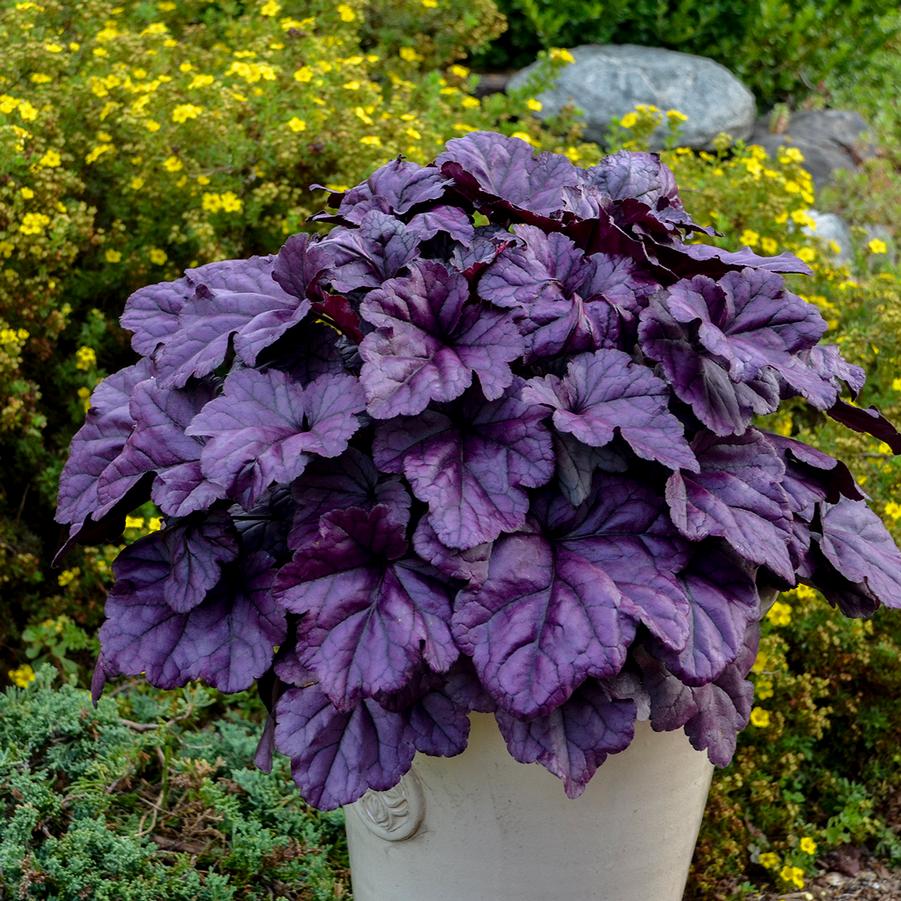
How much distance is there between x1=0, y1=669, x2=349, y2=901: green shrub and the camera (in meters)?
2.36

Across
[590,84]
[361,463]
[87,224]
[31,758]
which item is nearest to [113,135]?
[87,224]

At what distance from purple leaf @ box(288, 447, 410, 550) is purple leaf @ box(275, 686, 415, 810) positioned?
0.81ft

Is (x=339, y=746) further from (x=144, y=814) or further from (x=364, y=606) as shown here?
(x=144, y=814)

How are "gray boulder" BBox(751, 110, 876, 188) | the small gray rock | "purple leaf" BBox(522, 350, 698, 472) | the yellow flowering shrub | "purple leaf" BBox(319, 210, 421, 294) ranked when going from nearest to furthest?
1. "purple leaf" BBox(522, 350, 698, 472)
2. "purple leaf" BBox(319, 210, 421, 294)
3. the yellow flowering shrub
4. the small gray rock
5. "gray boulder" BBox(751, 110, 876, 188)

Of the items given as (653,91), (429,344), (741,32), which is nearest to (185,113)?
(429,344)

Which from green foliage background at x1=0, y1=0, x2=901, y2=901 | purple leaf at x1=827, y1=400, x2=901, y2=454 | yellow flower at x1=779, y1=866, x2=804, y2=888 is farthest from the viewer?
yellow flower at x1=779, y1=866, x2=804, y2=888

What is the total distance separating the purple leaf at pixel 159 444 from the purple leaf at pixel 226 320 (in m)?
0.04

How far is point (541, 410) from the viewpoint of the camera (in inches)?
64.3

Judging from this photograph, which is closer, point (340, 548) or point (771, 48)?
point (340, 548)

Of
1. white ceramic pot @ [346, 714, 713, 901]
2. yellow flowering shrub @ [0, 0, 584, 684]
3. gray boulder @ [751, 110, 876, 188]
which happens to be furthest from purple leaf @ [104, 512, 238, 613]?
gray boulder @ [751, 110, 876, 188]

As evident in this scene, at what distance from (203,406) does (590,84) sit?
5016mm

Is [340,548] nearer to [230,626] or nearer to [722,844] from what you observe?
[230,626]

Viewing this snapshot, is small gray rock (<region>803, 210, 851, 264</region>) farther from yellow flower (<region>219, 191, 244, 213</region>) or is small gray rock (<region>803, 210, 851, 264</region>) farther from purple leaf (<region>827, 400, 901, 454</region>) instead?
purple leaf (<region>827, 400, 901, 454</region>)

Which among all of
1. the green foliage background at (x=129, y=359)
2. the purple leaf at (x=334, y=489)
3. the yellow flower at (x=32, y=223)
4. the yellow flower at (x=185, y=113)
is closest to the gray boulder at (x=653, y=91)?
the green foliage background at (x=129, y=359)
